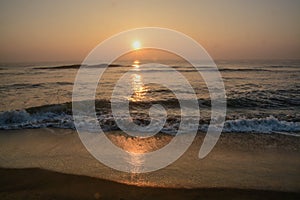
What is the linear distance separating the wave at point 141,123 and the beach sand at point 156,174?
1719mm

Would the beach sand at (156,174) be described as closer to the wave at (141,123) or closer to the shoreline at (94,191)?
the shoreline at (94,191)

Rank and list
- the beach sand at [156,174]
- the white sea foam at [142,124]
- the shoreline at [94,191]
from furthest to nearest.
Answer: the white sea foam at [142,124] → the beach sand at [156,174] → the shoreline at [94,191]

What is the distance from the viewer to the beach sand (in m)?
4.79

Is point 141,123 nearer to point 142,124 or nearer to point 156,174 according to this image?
point 142,124

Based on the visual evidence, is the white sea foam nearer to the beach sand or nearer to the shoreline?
the beach sand

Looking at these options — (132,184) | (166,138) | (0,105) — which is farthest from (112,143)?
(0,105)

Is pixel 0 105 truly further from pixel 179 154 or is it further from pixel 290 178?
pixel 290 178

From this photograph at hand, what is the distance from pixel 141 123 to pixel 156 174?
525 centimetres

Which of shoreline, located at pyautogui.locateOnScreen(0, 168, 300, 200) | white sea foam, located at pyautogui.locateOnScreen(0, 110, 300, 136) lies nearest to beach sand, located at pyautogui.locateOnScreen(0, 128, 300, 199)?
shoreline, located at pyautogui.locateOnScreen(0, 168, 300, 200)

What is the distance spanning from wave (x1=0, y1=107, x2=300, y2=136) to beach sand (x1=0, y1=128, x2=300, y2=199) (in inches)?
67.7

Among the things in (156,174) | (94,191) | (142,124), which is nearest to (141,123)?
(142,124)

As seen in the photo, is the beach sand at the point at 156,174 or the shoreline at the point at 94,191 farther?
the beach sand at the point at 156,174

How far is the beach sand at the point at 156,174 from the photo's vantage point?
4789mm

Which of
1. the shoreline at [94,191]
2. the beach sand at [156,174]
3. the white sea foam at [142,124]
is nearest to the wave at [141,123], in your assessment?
the white sea foam at [142,124]
